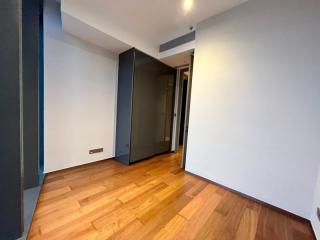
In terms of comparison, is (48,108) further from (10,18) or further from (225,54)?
(225,54)

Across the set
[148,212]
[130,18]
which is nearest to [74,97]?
[130,18]

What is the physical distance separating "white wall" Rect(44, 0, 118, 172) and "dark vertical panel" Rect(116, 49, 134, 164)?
14 centimetres

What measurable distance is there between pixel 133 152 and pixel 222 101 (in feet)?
5.88

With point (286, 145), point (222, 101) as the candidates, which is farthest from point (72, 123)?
point (286, 145)

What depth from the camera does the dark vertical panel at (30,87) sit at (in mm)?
1599

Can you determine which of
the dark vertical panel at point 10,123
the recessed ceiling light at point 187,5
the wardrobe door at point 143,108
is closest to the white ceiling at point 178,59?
the wardrobe door at point 143,108

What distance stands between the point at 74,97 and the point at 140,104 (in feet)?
3.64

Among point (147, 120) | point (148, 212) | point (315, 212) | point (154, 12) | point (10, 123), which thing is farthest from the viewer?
point (147, 120)

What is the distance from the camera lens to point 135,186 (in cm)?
195

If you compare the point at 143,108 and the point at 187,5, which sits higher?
the point at 187,5

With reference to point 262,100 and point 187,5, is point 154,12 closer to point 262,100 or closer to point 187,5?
point 187,5

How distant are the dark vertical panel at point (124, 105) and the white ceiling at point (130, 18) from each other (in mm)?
252

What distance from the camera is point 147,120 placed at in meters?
2.90

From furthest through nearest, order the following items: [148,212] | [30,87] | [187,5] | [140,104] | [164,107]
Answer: [164,107] → [140,104] → [187,5] → [30,87] → [148,212]
